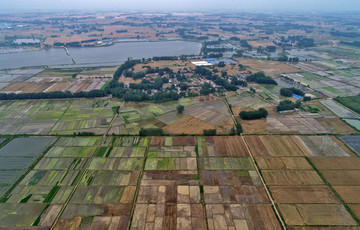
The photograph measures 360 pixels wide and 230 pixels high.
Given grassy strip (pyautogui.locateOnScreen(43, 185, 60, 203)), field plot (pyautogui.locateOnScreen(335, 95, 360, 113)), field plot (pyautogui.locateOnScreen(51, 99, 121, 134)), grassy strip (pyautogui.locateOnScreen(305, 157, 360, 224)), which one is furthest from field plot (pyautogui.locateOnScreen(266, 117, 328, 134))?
grassy strip (pyautogui.locateOnScreen(43, 185, 60, 203))

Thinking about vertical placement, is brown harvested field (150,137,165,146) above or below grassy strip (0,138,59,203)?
above

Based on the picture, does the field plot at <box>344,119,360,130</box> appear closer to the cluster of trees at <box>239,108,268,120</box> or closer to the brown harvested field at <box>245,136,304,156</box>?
the brown harvested field at <box>245,136,304,156</box>

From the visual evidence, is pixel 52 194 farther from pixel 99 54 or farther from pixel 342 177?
pixel 99 54

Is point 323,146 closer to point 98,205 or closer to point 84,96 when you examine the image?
point 98,205

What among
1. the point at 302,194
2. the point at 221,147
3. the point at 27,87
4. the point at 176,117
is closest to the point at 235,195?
the point at 302,194

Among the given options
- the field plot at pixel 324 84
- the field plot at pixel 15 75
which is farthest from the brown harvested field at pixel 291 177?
the field plot at pixel 15 75

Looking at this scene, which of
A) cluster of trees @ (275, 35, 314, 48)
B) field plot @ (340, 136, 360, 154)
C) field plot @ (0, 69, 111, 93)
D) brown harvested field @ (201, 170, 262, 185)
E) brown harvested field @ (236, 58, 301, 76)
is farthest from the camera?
cluster of trees @ (275, 35, 314, 48)
